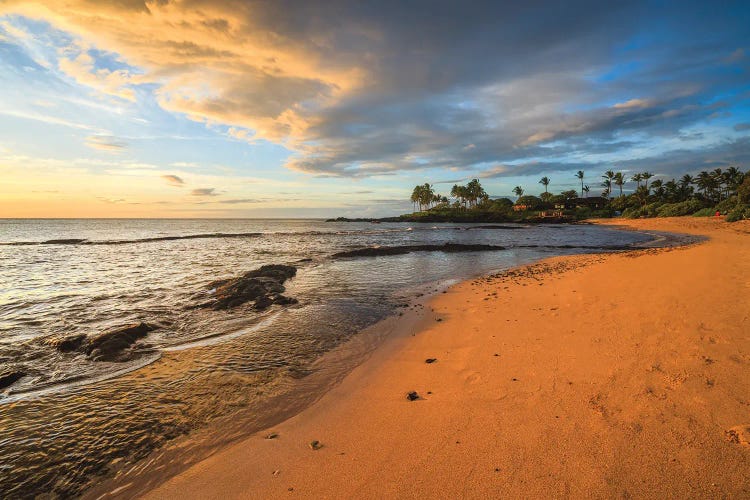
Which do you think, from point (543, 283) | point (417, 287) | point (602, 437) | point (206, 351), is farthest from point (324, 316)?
point (543, 283)

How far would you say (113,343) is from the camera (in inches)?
323

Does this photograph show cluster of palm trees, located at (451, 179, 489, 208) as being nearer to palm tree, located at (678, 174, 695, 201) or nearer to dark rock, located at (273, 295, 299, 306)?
palm tree, located at (678, 174, 695, 201)

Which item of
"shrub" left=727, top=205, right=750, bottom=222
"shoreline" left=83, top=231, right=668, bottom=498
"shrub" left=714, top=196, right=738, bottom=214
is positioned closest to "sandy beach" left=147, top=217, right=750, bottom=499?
"shoreline" left=83, top=231, right=668, bottom=498

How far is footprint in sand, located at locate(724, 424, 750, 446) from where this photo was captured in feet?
11.3

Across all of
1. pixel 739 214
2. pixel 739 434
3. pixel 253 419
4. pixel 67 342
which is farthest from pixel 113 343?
pixel 739 214

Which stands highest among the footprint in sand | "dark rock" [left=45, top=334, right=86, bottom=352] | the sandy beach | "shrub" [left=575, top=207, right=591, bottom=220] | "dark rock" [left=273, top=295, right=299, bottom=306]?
"shrub" [left=575, top=207, right=591, bottom=220]

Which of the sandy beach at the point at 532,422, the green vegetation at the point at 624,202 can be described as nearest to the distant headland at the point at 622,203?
the green vegetation at the point at 624,202

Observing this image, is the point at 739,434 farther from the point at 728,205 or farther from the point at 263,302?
the point at 728,205

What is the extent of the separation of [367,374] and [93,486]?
13.9 ft

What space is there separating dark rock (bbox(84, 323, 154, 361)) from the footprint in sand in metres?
10.6

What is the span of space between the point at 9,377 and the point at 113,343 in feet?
5.87

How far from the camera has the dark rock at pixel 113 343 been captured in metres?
7.80

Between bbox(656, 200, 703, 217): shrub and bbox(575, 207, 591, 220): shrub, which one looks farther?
bbox(575, 207, 591, 220): shrub

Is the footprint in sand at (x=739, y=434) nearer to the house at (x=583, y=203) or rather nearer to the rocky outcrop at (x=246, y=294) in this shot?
the rocky outcrop at (x=246, y=294)
